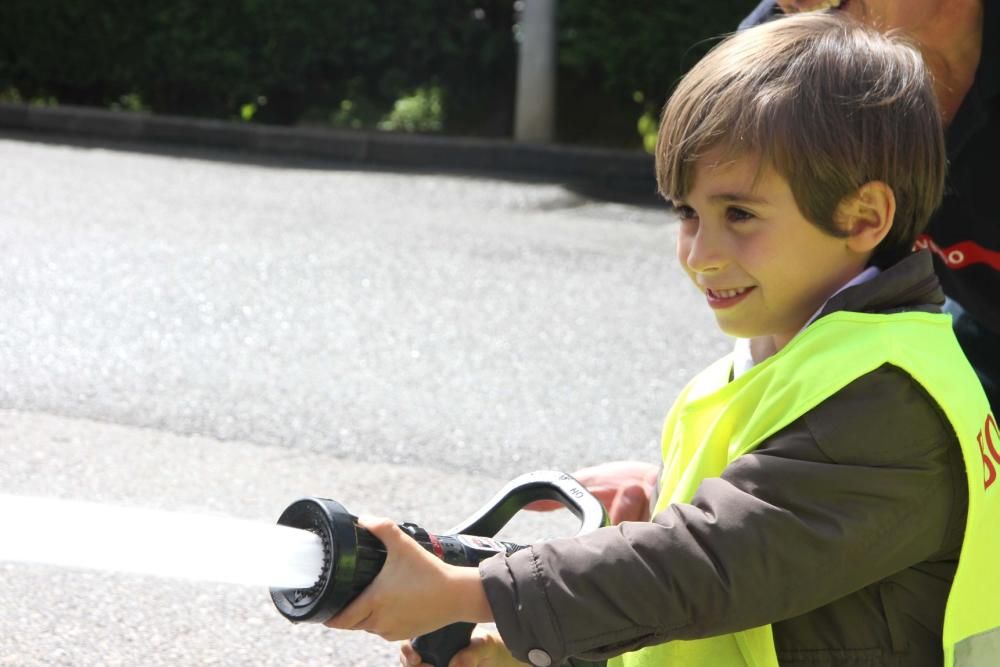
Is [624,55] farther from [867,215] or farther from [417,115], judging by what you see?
[867,215]

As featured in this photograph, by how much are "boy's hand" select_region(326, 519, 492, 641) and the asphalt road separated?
1059mm

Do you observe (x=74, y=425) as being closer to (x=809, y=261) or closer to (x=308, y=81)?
(x=809, y=261)

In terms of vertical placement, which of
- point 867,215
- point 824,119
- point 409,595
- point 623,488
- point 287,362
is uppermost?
point 824,119

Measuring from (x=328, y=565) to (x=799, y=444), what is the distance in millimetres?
501

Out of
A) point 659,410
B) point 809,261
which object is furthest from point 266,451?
point 809,261

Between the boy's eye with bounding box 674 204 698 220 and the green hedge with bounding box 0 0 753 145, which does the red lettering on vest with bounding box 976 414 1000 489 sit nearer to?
the boy's eye with bounding box 674 204 698 220

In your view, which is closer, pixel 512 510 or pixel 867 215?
pixel 867 215

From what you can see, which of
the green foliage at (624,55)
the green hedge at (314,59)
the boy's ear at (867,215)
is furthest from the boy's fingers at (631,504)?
the green hedge at (314,59)

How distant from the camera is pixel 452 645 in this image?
1.81 metres

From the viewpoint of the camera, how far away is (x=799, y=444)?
1584 millimetres

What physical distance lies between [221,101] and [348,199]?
9.83ft

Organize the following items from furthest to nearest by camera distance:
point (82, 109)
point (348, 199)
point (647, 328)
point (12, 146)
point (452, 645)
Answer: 1. point (82, 109)
2. point (12, 146)
3. point (348, 199)
4. point (647, 328)
5. point (452, 645)

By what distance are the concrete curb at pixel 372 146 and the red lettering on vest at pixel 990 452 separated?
643 centimetres

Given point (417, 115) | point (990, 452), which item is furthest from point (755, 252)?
point (417, 115)
